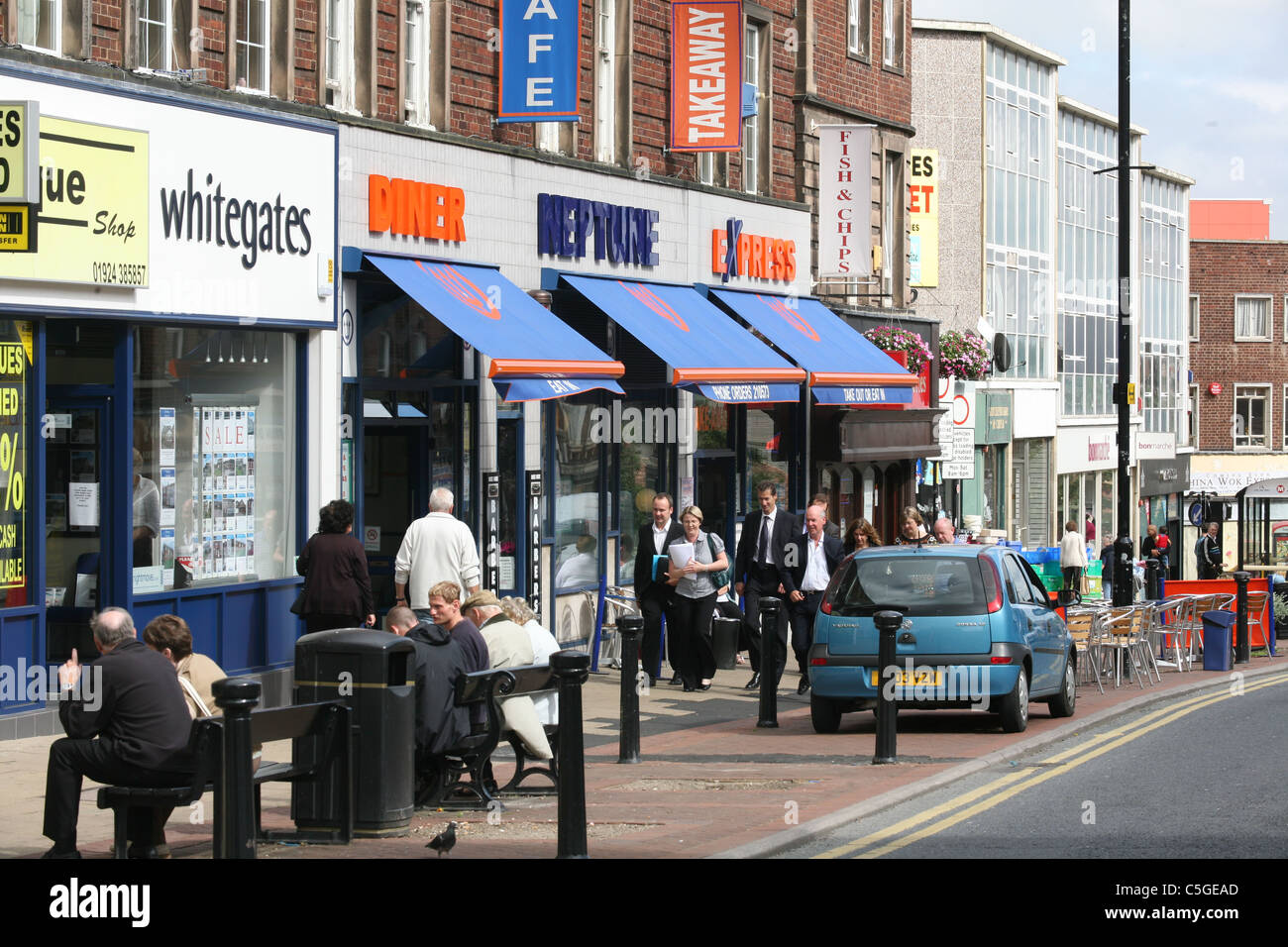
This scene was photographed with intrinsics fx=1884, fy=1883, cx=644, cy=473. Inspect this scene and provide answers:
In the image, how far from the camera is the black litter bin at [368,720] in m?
10.0

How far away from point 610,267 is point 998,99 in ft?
94.7

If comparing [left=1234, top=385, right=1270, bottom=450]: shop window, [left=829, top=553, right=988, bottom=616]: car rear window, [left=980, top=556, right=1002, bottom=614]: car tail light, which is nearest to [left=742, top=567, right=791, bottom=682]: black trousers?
[left=829, top=553, right=988, bottom=616]: car rear window

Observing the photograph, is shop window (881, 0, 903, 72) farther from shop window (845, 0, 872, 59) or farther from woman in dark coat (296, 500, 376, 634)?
woman in dark coat (296, 500, 376, 634)

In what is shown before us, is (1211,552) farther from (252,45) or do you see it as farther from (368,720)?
(368,720)

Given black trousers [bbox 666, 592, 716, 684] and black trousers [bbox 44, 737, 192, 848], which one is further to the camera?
black trousers [bbox 666, 592, 716, 684]

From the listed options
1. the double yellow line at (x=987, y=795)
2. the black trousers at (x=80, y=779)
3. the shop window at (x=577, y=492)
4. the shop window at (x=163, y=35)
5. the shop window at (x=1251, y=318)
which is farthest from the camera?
the shop window at (x=1251, y=318)

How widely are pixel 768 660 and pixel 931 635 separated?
156 cm

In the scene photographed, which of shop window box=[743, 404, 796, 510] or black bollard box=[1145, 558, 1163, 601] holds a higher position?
shop window box=[743, 404, 796, 510]

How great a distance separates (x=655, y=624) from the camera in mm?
18922

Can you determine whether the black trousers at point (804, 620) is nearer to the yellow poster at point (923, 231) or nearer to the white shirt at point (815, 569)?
the white shirt at point (815, 569)

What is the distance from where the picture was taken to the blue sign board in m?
19.1

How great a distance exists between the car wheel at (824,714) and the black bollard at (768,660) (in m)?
0.42

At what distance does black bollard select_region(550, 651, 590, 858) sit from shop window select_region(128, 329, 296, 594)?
6.09m

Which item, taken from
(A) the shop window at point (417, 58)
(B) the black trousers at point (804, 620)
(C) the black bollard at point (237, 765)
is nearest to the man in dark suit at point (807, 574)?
(B) the black trousers at point (804, 620)
